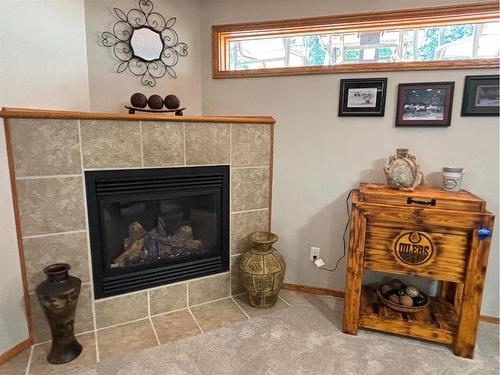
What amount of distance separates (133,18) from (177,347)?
219 centimetres

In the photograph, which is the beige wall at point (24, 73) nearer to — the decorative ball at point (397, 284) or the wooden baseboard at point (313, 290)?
the wooden baseboard at point (313, 290)

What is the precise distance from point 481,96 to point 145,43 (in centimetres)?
226

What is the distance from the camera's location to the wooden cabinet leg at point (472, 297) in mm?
1618

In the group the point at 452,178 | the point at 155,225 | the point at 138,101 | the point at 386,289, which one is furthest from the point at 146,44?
the point at 386,289

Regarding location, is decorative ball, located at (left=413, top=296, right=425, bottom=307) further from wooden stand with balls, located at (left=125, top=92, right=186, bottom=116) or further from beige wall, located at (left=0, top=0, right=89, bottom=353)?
beige wall, located at (left=0, top=0, right=89, bottom=353)

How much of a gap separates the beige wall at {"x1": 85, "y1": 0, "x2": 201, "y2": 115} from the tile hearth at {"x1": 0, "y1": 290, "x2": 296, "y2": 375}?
1.47m

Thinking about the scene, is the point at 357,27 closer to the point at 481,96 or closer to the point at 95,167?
the point at 481,96

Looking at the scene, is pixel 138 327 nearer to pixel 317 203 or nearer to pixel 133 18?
pixel 317 203

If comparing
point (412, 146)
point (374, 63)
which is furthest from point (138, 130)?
point (412, 146)

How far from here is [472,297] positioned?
166cm

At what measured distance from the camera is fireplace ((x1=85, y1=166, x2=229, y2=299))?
185 centimetres

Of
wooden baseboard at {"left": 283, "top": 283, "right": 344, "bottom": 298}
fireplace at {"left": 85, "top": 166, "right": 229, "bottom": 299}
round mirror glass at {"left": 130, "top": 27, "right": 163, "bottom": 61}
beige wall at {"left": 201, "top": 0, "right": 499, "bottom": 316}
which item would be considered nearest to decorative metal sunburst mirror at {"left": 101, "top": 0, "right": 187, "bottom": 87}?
round mirror glass at {"left": 130, "top": 27, "right": 163, "bottom": 61}

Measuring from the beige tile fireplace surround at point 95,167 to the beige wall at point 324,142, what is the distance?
24 centimetres

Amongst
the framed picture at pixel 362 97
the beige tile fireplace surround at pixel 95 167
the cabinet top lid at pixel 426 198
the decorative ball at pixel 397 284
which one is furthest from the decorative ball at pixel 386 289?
the framed picture at pixel 362 97
